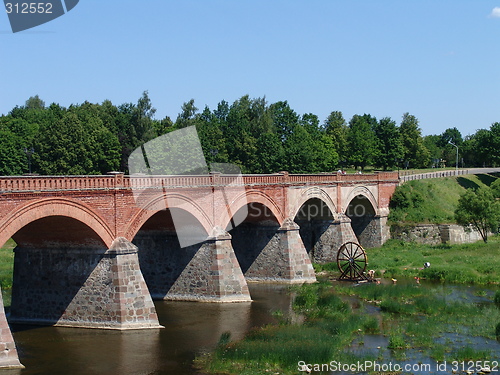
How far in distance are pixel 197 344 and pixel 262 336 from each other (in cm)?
296

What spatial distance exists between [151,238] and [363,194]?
85.1ft

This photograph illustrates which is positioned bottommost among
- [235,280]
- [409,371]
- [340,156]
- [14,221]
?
[409,371]

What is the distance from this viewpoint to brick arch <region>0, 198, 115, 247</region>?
25.9 m

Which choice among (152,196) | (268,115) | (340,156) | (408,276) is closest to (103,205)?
(152,196)

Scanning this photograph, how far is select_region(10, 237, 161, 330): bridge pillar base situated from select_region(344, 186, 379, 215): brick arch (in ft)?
95.6

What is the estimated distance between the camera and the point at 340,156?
104m

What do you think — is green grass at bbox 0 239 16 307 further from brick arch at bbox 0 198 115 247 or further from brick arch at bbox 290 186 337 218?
brick arch at bbox 290 186 337 218

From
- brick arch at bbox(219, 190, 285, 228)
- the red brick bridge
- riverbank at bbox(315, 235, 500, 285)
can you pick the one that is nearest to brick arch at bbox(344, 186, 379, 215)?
the red brick bridge

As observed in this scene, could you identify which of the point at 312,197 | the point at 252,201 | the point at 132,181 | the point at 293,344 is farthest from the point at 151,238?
the point at 293,344

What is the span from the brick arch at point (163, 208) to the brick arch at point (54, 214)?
171cm

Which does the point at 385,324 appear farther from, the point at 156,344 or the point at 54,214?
the point at 54,214

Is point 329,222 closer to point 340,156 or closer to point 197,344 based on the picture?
point 197,344


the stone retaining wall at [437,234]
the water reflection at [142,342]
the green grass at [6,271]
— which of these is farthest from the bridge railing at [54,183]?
the stone retaining wall at [437,234]

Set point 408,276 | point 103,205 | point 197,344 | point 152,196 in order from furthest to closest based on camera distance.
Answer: point 408,276, point 152,196, point 103,205, point 197,344
